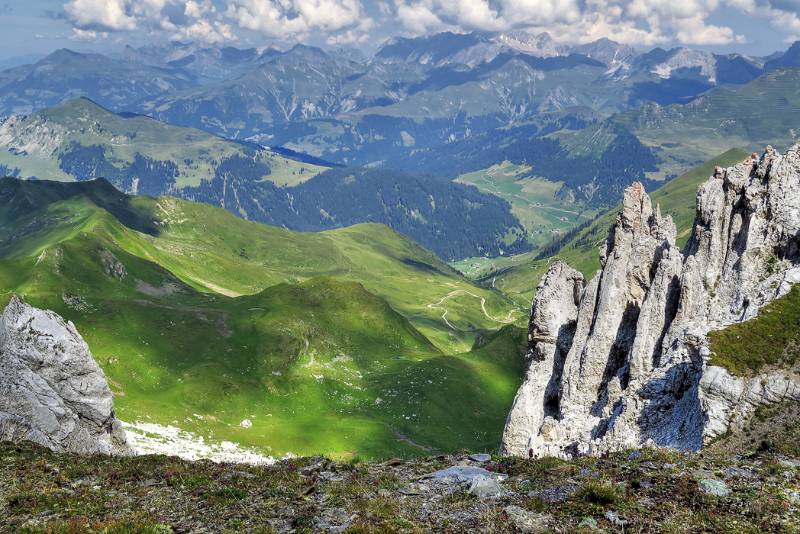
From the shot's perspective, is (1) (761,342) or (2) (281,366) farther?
(2) (281,366)

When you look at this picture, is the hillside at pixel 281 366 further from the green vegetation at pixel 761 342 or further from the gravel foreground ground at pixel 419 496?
the gravel foreground ground at pixel 419 496

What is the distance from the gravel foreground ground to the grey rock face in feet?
32.5

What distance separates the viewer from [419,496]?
27.2 meters

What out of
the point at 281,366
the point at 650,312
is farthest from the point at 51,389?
the point at 281,366

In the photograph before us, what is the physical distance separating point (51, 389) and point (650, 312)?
173 feet

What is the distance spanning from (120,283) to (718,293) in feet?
572

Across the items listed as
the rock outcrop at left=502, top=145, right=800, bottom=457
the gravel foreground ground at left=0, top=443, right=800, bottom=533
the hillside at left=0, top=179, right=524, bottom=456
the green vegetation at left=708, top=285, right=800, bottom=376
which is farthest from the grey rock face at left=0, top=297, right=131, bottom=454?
the green vegetation at left=708, top=285, right=800, bottom=376

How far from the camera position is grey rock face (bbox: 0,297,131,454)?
42.0m

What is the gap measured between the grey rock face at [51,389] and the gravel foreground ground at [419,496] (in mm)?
9900

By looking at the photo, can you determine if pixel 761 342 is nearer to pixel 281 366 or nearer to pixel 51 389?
pixel 51 389

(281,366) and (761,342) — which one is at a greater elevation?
(761,342)

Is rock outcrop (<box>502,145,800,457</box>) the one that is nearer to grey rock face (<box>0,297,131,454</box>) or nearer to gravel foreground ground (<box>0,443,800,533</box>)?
gravel foreground ground (<box>0,443,800,533</box>)

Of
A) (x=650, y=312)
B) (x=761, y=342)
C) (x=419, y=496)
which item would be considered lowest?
(x=419, y=496)

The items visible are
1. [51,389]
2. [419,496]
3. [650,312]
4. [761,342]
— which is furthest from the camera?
[650,312]
